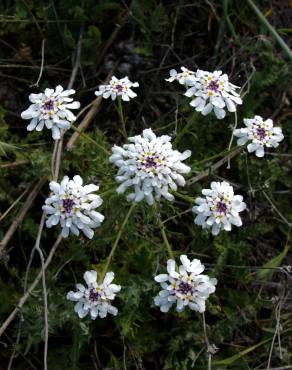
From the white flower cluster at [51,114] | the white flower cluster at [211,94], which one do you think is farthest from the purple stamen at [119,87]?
the white flower cluster at [211,94]

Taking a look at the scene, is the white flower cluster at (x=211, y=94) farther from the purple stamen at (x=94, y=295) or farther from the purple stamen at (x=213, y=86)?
the purple stamen at (x=94, y=295)

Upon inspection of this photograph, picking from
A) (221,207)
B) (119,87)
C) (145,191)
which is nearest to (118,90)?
(119,87)

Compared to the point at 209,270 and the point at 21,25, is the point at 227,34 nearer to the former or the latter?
the point at 21,25

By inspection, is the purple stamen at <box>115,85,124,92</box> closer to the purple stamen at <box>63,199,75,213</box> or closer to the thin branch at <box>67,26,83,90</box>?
the purple stamen at <box>63,199,75,213</box>

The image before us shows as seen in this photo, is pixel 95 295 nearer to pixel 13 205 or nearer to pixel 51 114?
pixel 51 114

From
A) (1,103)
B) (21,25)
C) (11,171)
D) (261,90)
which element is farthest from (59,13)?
(261,90)

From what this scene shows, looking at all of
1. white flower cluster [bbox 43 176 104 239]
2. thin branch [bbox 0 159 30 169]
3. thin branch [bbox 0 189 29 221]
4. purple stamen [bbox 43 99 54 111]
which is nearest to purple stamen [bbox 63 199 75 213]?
white flower cluster [bbox 43 176 104 239]
